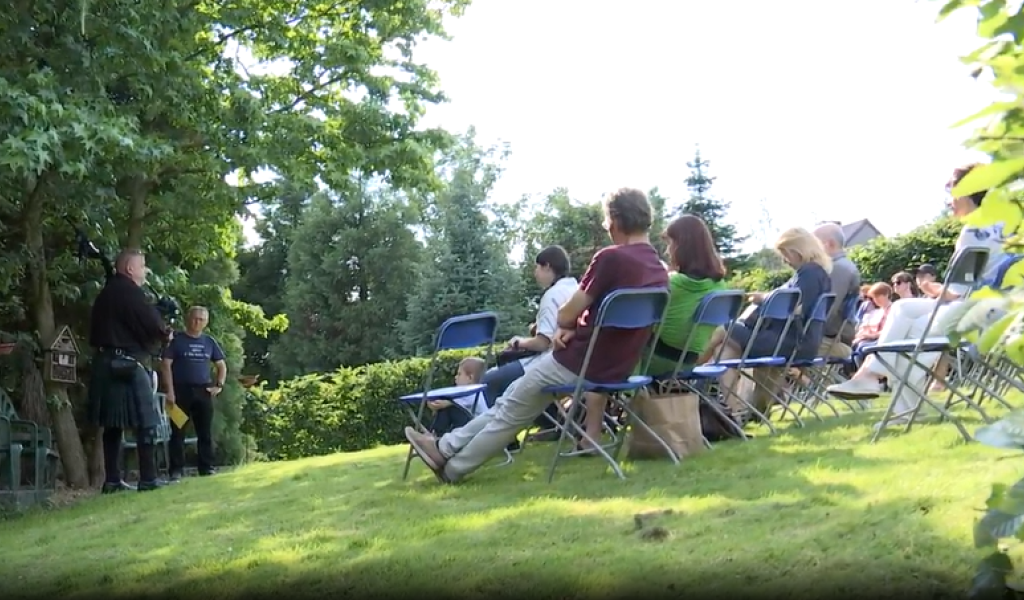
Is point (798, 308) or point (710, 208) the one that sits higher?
point (710, 208)

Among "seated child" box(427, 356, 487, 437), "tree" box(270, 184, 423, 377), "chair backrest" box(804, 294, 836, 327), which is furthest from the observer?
"tree" box(270, 184, 423, 377)

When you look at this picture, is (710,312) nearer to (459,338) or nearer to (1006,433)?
(459,338)

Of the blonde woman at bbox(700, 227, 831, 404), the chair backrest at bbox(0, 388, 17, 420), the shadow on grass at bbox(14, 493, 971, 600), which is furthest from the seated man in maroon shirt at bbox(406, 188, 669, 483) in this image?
the chair backrest at bbox(0, 388, 17, 420)

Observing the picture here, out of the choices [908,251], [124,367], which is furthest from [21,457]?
[908,251]

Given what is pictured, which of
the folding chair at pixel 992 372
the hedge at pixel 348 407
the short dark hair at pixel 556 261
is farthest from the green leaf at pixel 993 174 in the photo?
the hedge at pixel 348 407

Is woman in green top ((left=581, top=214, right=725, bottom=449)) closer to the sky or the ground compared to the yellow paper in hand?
closer to the sky

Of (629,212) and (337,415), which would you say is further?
(337,415)

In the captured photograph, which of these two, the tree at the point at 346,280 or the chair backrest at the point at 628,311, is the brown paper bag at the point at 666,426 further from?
the tree at the point at 346,280

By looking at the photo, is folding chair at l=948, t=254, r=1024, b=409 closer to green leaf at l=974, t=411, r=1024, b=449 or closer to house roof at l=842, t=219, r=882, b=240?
green leaf at l=974, t=411, r=1024, b=449

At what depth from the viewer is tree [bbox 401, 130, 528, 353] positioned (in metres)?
29.0

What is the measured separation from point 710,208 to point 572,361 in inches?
1304

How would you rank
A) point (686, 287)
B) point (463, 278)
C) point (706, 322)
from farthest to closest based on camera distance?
point (463, 278), point (686, 287), point (706, 322)

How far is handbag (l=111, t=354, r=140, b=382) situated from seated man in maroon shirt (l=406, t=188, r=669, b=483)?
2891 mm

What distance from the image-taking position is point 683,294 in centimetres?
579
